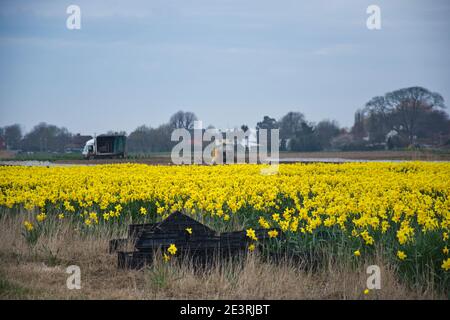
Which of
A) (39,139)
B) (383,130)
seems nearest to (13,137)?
(39,139)

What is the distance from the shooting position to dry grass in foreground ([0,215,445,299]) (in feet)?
20.9

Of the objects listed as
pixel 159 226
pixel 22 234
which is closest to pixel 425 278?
pixel 159 226

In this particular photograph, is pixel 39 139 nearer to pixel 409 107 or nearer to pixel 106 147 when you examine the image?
pixel 106 147

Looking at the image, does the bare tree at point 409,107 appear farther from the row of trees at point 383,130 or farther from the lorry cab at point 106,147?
the lorry cab at point 106,147

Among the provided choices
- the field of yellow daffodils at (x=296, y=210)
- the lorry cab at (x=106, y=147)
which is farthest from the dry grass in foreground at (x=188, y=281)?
the lorry cab at (x=106, y=147)

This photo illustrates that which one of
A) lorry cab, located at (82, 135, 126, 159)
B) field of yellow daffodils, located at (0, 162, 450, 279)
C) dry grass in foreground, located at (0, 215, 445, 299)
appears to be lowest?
dry grass in foreground, located at (0, 215, 445, 299)

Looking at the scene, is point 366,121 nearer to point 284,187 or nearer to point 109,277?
point 284,187

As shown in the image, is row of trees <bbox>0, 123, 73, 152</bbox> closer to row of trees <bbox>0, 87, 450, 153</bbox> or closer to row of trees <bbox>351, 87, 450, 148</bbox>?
row of trees <bbox>0, 87, 450, 153</bbox>

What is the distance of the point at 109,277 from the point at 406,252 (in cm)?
353

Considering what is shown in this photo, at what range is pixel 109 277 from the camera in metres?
7.36

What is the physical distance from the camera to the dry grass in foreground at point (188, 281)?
6379 mm

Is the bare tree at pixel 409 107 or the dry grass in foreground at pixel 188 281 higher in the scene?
the bare tree at pixel 409 107

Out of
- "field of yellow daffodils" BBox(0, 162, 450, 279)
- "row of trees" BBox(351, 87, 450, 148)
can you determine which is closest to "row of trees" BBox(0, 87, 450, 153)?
"row of trees" BBox(351, 87, 450, 148)

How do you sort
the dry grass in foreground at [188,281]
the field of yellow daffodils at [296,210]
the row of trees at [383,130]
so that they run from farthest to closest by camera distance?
1. the row of trees at [383,130]
2. the field of yellow daffodils at [296,210]
3. the dry grass in foreground at [188,281]
